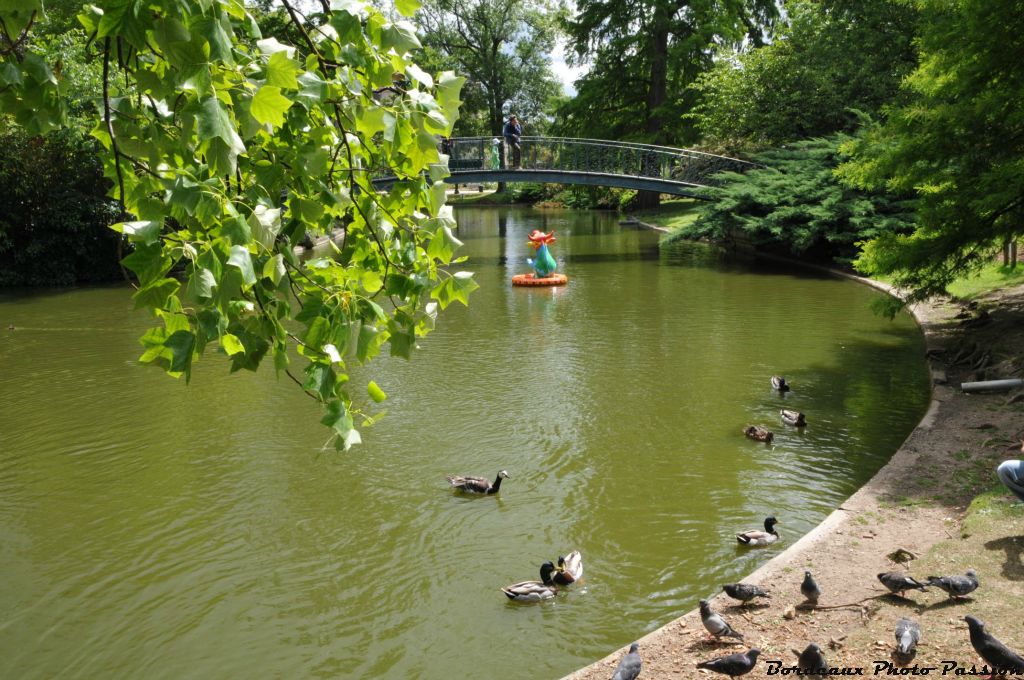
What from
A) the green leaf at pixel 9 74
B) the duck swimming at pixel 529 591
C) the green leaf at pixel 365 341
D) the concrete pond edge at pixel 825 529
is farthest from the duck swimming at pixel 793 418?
the green leaf at pixel 9 74

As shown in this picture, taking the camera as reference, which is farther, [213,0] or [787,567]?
[787,567]

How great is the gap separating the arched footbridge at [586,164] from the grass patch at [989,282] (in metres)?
13.8

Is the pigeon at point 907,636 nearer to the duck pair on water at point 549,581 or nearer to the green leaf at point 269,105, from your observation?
the duck pair on water at point 549,581

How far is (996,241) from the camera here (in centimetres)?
1366

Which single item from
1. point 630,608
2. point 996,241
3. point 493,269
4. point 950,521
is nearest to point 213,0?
point 630,608

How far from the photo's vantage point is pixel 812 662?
563cm

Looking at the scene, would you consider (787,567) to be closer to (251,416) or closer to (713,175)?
(251,416)

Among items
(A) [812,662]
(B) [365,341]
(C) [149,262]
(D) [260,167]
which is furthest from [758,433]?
(C) [149,262]

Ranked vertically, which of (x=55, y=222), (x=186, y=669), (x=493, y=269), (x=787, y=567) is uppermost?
(x=55, y=222)

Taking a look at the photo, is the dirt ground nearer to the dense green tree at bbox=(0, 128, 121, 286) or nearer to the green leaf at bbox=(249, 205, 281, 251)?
the green leaf at bbox=(249, 205, 281, 251)

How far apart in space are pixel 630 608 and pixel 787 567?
1370mm

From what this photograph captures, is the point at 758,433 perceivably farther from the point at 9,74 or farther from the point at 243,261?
the point at 9,74

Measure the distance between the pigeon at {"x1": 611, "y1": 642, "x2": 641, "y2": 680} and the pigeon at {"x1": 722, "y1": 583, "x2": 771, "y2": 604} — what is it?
1178 mm

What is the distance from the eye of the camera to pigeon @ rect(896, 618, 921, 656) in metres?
5.72
